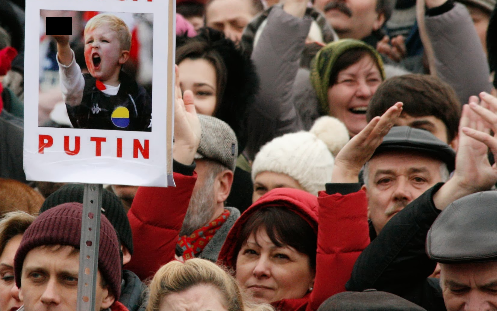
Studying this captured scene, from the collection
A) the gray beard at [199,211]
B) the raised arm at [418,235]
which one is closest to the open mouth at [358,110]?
the gray beard at [199,211]

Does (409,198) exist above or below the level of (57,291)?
above

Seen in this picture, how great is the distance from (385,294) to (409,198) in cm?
103

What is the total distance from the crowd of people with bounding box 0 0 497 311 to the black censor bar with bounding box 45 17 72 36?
17 mm

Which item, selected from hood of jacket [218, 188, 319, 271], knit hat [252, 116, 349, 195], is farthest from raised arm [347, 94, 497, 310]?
knit hat [252, 116, 349, 195]

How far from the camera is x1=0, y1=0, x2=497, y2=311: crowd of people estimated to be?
2.31m

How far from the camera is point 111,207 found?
3344 millimetres

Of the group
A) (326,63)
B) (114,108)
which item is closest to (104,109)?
(114,108)

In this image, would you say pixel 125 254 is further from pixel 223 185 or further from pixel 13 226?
pixel 223 185

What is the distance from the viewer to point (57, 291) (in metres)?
2.74

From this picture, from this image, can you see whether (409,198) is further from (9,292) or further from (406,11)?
(406,11)

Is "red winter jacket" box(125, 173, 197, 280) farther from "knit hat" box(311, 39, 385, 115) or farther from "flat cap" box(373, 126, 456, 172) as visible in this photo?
"knit hat" box(311, 39, 385, 115)

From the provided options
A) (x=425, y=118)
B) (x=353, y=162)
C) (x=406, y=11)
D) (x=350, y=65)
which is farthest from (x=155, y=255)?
(x=406, y=11)

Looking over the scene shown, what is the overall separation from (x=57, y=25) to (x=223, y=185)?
1.94 metres

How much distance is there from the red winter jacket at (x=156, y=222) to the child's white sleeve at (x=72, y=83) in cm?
96
